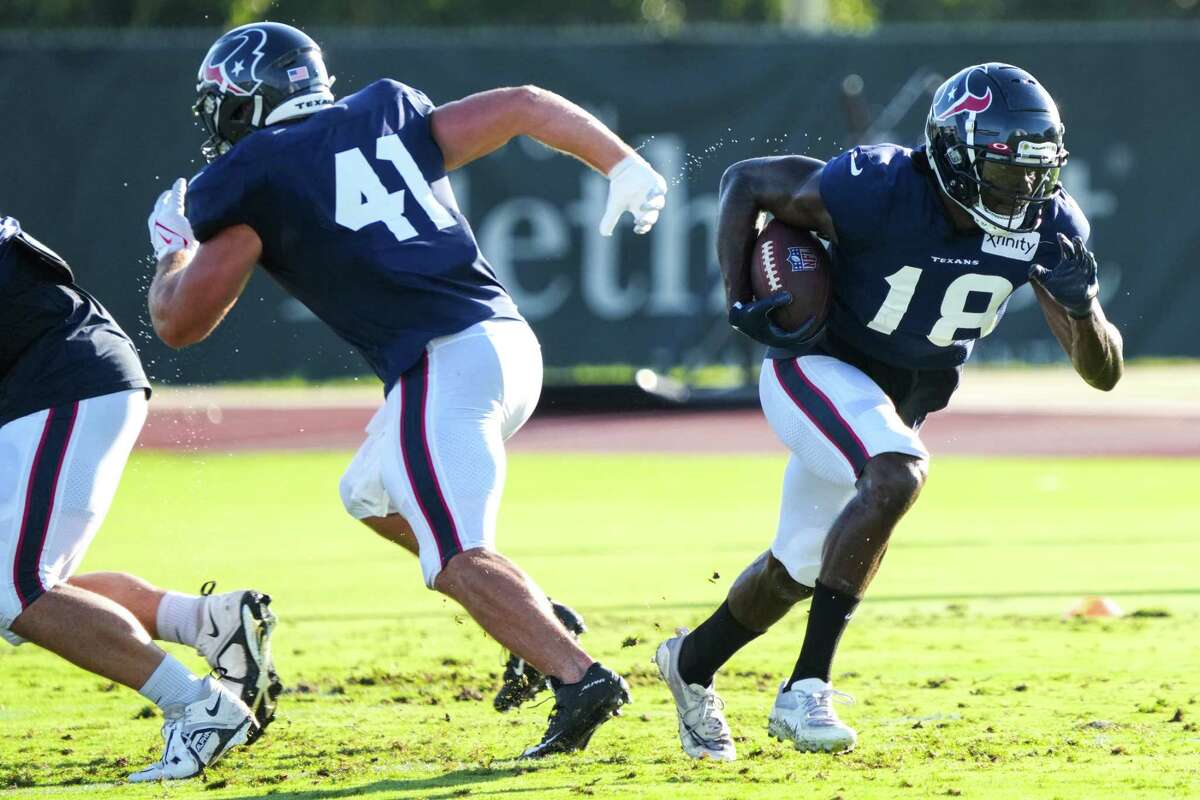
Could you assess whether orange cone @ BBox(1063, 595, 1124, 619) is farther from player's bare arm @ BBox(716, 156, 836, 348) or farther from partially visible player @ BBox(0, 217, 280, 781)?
partially visible player @ BBox(0, 217, 280, 781)

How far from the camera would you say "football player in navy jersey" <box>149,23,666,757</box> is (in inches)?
171

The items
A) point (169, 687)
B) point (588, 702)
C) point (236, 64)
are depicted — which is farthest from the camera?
point (236, 64)

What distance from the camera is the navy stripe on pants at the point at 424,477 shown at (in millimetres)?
4363

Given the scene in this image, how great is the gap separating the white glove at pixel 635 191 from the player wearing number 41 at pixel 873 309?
367mm

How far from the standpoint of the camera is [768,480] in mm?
10898

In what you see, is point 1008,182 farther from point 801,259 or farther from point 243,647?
point 243,647

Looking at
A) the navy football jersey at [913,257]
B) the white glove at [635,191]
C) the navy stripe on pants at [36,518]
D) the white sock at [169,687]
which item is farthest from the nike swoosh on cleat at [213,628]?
the navy football jersey at [913,257]

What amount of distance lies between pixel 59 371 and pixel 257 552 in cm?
403

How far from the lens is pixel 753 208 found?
498 centimetres

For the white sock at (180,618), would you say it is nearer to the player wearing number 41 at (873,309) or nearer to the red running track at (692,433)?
the player wearing number 41 at (873,309)

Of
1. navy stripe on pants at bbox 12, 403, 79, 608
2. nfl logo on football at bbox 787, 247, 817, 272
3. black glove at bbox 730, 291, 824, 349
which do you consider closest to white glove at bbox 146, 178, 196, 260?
navy stripe on pants at bbox 12, 403, 79, 608

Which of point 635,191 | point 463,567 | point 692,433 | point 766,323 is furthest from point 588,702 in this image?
point 692,433

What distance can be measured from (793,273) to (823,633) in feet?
3.15

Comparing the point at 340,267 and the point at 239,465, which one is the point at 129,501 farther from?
the point at 340,267
